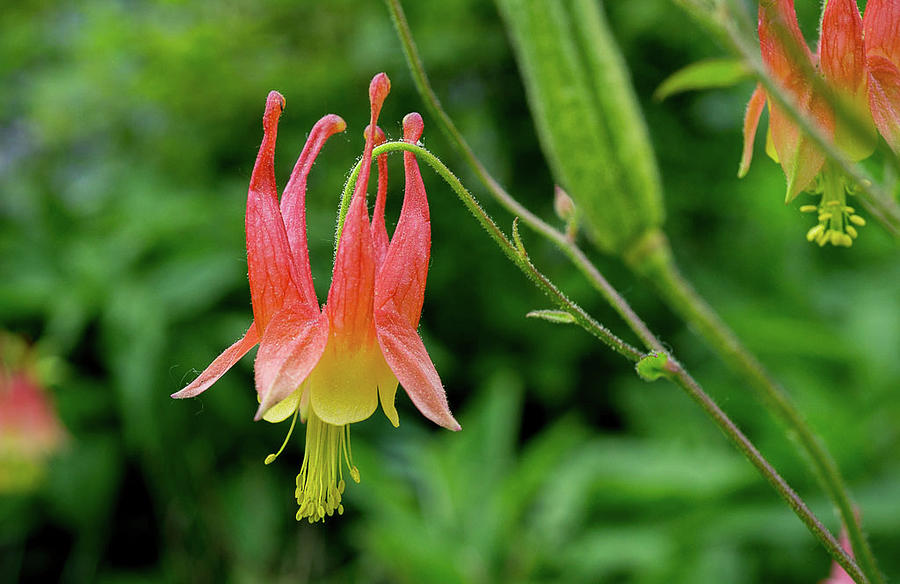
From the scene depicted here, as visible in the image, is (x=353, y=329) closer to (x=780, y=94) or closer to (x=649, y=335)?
(x=649, y=335)

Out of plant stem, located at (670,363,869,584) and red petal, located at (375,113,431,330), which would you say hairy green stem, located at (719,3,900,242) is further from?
red petal, located at (375,113,431,330)

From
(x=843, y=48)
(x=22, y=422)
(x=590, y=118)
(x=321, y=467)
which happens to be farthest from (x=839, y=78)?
(x=22, y=422)

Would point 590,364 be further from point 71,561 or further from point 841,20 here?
point 841,20

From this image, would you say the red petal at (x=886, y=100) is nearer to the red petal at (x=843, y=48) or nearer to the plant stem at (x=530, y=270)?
the red petal at (x=843, y=48)

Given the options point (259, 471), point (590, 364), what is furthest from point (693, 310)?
point (590, 364)

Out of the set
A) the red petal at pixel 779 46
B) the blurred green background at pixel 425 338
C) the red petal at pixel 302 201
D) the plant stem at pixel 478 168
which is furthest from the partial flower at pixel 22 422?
the red petal at pixel 779 46
